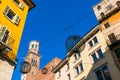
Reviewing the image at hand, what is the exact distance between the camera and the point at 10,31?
56.0 feet

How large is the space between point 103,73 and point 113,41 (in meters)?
4.86

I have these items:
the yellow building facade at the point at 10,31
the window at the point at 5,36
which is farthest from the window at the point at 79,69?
the window at the point at 5,36

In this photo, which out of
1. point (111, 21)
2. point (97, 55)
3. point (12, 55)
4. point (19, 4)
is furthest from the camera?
point (111, 21)

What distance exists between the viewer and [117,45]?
2377cm

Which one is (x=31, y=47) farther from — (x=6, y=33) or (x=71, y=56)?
(x=6, y=33)

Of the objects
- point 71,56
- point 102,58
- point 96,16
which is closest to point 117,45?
point 102,58

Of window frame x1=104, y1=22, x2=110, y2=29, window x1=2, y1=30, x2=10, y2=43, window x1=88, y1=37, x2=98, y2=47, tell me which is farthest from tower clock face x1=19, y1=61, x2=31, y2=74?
window frame x1=104, y1=22, x2=110, y2=29

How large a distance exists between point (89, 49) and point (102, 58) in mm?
4073

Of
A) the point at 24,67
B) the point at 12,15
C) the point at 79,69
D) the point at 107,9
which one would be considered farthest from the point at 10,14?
the point at 107,9

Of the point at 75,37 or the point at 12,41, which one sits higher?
the point at 75,37

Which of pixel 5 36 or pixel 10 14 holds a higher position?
pixel 10 14

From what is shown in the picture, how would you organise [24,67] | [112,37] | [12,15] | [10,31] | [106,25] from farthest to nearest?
[106,25], [112,37], [24,67], [12,15], [10,31]

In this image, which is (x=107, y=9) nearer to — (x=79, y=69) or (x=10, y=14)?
(x=79, y=69)

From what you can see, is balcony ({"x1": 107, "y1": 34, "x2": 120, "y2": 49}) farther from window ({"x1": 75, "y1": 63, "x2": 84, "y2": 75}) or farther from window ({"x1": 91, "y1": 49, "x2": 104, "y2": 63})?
window ({"x1": 75, "y1": 63, "x2": 84, "y2": 75})
